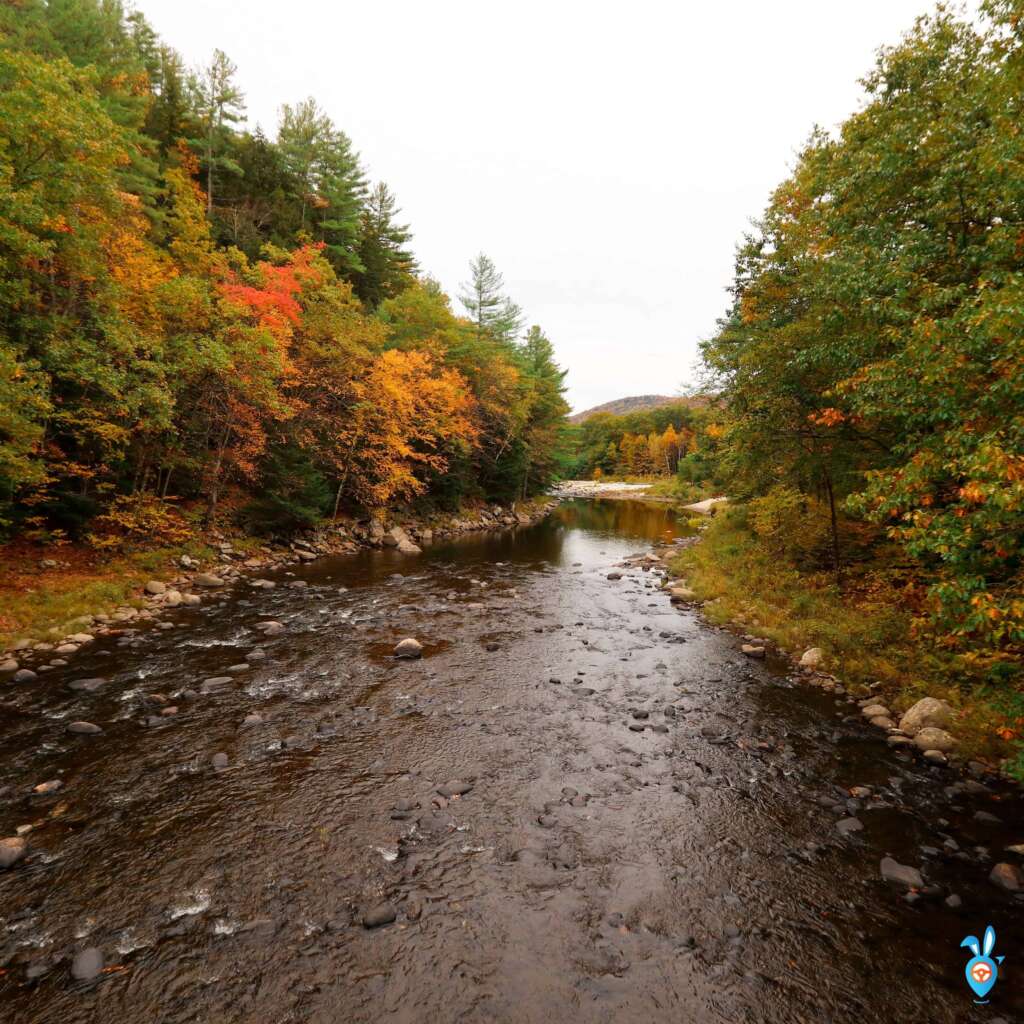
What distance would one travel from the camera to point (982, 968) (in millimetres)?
4055

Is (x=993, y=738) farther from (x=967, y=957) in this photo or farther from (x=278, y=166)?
(x=278, y=166)

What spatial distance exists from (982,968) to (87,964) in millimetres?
7600

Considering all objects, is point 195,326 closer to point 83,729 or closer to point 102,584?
point 102,584

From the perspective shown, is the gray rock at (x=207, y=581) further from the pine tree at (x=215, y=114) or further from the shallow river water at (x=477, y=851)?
the pine tree at (x=215, y=114)

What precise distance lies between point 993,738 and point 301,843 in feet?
33.0

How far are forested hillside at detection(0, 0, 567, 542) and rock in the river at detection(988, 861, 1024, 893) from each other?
1690 centimetres

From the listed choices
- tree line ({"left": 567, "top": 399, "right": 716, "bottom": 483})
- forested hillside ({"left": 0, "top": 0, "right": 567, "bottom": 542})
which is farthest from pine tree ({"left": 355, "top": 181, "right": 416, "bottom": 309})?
tree line ({"left": 567, "top": 399, "right": 716, "bottom": 483})

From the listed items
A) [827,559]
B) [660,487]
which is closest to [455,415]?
[827,559]

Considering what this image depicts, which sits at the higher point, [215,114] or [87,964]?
[215,114]

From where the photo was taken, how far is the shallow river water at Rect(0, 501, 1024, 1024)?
3998mm

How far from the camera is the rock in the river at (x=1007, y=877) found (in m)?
5.00

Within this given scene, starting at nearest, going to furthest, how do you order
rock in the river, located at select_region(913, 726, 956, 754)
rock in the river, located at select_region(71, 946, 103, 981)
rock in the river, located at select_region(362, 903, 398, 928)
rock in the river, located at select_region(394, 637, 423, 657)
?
rock in the river, located at select_region(71, 946, 103, 981) < rock in the river, located at select_region(362, 903, 398, 928) < rock in the river, located at select_region(913, 726, 956, 754) < rock in the river, located at select_region(394, 637, 423, 657)

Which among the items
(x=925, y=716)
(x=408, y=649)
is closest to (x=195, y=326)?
(x=408, y=649)

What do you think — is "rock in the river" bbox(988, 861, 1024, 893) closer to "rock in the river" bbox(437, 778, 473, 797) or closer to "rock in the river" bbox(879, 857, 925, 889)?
"rock in the river" bbox(879, 857, 925, 889)
